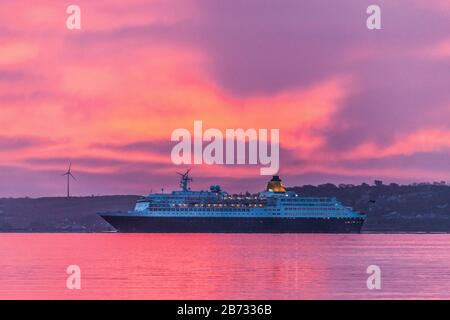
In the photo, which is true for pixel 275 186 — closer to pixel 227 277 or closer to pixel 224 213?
pixel 224 213

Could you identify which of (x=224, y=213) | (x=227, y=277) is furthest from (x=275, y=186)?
(x=227, y=277)

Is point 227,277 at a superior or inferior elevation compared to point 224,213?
inferior

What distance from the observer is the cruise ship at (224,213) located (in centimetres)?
15762

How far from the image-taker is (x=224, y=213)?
6289 inches

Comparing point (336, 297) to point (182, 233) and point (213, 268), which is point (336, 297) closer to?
point (213, 268)

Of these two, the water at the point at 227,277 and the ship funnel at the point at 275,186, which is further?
the ship funnel at the point at 275,186

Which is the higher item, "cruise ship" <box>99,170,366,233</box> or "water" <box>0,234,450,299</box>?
"cruise ship" <box>99,170,366,233</box>

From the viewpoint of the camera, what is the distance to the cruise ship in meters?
158

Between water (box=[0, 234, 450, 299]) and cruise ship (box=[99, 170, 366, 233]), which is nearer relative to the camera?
water (box=[0, 234, 450, 299])

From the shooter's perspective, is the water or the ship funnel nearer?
the water

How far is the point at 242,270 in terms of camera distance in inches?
2420
